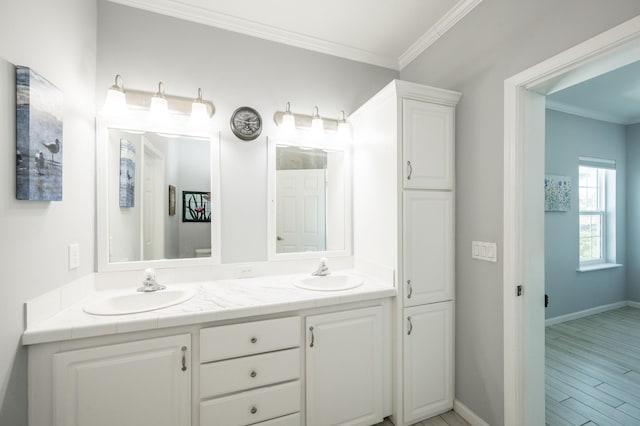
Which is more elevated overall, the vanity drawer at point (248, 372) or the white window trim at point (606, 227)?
the white window trim at point (606, 227)

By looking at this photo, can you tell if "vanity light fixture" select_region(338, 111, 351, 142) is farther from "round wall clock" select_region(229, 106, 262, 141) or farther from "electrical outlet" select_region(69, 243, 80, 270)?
"electrical outlet" select_region(69, 243, 80, 270)

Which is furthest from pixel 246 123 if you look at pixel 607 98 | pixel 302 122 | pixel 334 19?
pixel 607 98

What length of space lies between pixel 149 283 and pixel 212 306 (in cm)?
52

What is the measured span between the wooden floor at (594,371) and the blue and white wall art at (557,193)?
1438 millimetres

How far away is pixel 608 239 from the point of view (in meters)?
3.96

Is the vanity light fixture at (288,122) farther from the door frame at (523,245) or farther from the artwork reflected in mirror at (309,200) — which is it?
the door frame at (523,245)

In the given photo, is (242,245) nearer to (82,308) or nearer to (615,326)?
(82,308)

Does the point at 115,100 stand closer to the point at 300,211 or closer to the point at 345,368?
the point at 300,211

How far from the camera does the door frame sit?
4.91 feet

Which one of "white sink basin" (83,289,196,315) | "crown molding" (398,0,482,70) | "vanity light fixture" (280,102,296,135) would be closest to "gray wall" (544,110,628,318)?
"crown molding" (398,0,482,70)

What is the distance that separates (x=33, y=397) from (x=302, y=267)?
1507 mm

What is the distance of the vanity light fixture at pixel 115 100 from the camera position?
5.32ft

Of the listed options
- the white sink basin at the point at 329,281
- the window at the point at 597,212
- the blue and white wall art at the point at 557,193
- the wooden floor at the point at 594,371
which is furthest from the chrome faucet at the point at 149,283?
Answer: the window at the point at 597,212

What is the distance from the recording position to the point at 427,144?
179 centimetres
